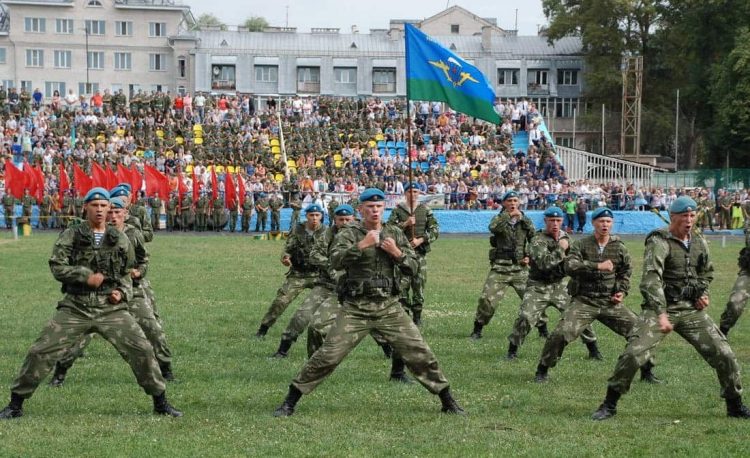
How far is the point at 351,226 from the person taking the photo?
35.1ft

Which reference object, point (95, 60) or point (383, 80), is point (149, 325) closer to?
point (383, 80)

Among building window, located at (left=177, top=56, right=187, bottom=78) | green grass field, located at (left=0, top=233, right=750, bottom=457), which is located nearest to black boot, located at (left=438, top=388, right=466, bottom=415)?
green grass field, located at (left=0, top=233, right=750, bottom=457)

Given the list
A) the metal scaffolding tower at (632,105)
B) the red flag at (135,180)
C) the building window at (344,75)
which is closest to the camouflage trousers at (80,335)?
the red flag at (135,180)

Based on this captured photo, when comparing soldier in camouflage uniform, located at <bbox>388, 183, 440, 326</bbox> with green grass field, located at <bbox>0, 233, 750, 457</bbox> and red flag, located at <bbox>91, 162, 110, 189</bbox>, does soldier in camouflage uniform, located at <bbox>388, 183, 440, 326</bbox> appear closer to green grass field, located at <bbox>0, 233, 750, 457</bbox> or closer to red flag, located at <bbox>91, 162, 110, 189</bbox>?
green grass field, located at <bbox>0, 233, 750, 457</bbox>

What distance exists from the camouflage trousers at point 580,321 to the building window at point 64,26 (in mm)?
82052

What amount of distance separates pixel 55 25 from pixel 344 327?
273ft

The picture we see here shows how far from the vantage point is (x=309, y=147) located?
5106cm

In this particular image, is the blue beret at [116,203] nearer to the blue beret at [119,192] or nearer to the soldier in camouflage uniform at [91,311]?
the blue beret at [119,192]

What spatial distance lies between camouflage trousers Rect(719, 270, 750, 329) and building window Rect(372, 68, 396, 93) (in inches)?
2792

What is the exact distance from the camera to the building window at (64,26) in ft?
288

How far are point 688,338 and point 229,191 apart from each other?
34.4 m

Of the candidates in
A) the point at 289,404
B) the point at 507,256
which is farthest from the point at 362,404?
the point at 507,256

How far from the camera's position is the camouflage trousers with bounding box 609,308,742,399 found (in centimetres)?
1030

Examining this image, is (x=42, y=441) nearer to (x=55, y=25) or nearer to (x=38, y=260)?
(x=38, y=260)
